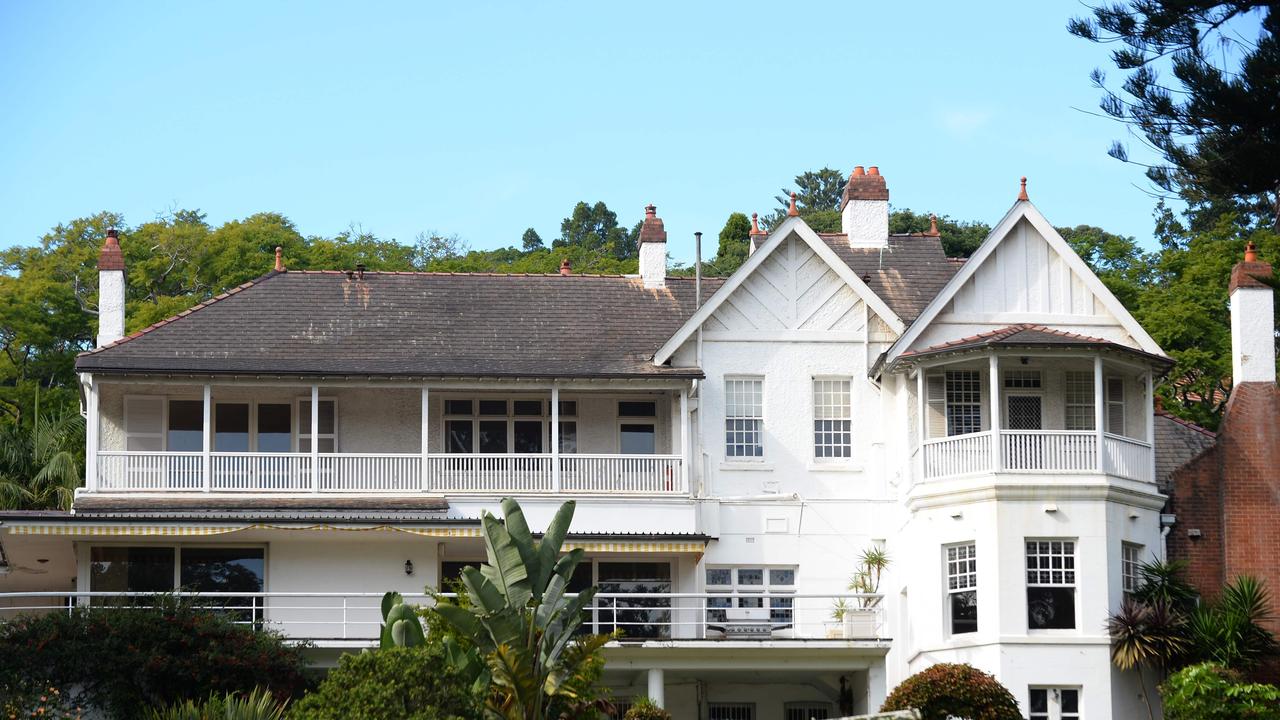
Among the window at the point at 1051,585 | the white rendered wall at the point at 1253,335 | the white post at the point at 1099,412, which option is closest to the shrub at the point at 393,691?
the window at the point at 1051,585

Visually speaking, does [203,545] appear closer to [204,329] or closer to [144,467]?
[144,467]

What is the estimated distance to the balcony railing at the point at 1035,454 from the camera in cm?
3334

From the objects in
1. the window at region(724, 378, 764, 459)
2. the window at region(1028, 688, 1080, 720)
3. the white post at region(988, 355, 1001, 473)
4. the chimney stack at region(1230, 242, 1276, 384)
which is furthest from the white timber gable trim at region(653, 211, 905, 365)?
the window at region(1028, 688, 1080, 720)

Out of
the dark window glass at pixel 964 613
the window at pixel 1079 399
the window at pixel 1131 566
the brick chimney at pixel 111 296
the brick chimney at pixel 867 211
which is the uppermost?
the brick chimney at pixel 867 211

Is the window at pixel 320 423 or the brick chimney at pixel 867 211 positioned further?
the brick chimney at pixel 867 211

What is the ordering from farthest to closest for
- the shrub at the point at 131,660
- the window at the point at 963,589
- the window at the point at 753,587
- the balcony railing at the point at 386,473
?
1. the window at the point at 753,587
2. the balcony railing at the point at 386,473
3. the window at the point at 963,589
4. the shrub at the point at 131,660

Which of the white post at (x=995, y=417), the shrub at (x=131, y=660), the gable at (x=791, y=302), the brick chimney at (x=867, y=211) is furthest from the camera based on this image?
the brick chimney at (x=867, y=211)

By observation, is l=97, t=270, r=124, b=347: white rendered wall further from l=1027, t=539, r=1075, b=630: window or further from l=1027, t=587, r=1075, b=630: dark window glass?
l=1027, t=587, r=1075, b=630: dark window glass

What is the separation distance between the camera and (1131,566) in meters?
34.0

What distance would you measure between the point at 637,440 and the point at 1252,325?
1151cm

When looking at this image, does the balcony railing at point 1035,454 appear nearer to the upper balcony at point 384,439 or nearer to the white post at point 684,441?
the white post at point 684,441

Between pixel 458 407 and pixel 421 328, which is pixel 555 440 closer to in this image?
pixel 458 407

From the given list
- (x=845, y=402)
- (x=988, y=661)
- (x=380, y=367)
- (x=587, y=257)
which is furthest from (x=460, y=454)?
(x=587, y=257)

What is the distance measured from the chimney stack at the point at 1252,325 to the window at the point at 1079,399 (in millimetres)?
2835
